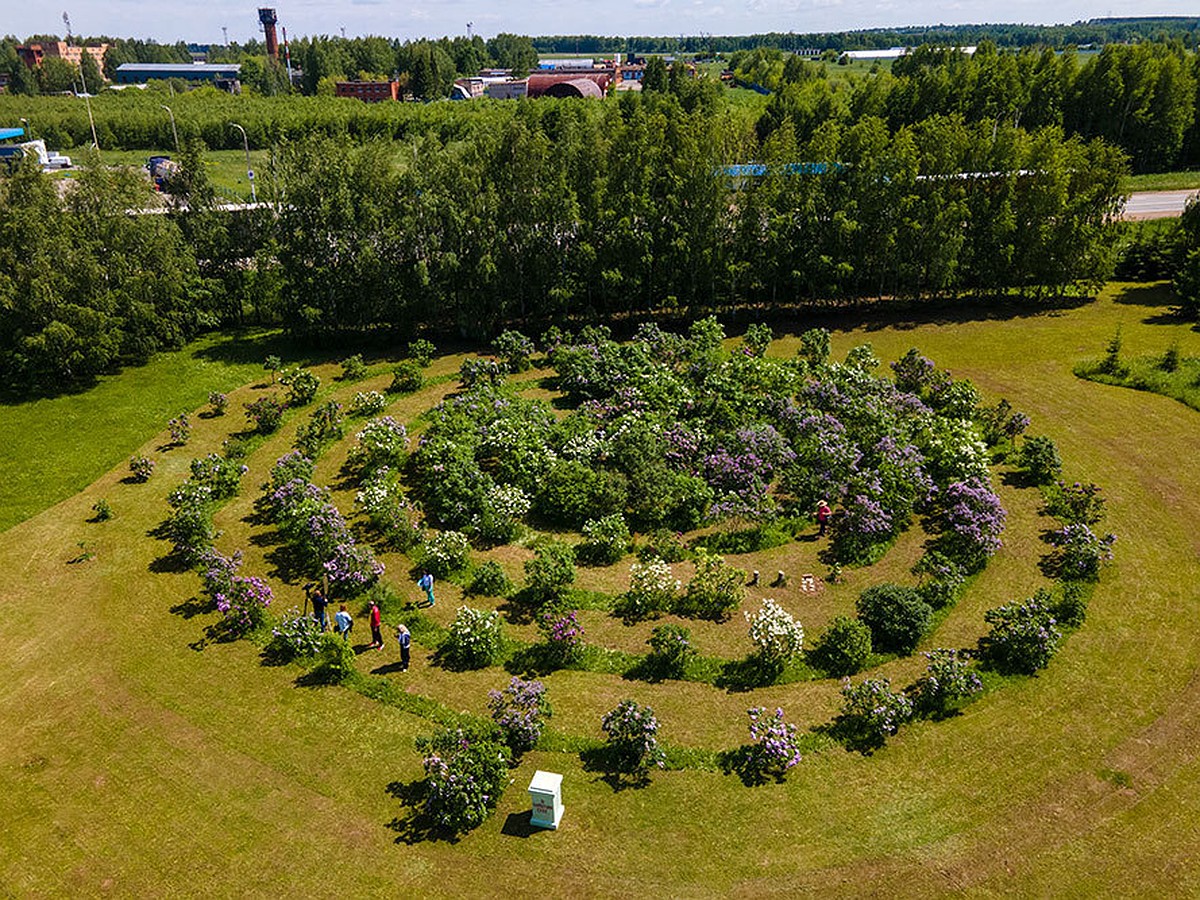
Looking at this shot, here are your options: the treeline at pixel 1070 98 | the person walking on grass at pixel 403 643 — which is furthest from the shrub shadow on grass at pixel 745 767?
the treeline at pixel 1070 98

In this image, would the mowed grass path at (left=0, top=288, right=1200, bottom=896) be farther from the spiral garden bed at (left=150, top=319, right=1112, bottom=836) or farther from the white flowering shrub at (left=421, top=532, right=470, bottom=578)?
the white flowering shrub at (left=421, top=532, right=470, bottom=578)

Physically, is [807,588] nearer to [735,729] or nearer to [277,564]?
[735,729]

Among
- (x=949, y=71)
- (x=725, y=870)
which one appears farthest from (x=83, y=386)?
(x=949, y=71)

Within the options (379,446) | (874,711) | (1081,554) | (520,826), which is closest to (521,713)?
(520,826)

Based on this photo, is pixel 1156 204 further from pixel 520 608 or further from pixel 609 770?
pixel 609 770

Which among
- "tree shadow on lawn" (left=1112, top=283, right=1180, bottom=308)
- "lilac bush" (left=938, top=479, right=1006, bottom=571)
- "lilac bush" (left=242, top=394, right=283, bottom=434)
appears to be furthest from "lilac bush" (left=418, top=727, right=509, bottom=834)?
"tree shadow on lawn" (left=1112, top=283, right=1180, bottom=308)

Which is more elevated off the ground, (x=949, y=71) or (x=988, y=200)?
(x=949, y=71)
